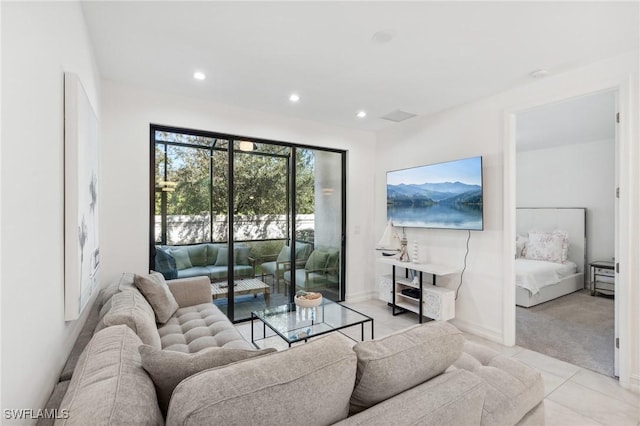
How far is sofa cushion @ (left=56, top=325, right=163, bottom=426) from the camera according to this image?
2.51 feet

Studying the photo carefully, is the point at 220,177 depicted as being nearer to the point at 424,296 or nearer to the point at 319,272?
the point at 319,272

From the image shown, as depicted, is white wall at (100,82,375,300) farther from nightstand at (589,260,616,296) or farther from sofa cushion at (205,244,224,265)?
nightstand at (589,260,616,296)

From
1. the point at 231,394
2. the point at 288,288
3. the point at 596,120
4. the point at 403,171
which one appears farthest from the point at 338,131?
the point at 231,394

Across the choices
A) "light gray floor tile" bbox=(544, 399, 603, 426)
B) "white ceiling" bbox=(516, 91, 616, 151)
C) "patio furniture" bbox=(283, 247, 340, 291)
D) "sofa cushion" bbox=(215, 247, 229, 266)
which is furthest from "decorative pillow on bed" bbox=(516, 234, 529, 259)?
"sofa cushion" bbox=(215, 247, 229, 266)

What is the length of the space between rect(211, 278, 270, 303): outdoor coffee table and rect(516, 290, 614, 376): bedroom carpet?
2.87m

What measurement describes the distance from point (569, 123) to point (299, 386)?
5.12 meters

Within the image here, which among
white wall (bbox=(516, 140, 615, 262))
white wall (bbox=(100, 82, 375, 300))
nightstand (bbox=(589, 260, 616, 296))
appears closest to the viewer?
white wall (bbox=(100, 82, 375, 300))

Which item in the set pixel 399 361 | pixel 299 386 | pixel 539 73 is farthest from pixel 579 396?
pixel 539 73

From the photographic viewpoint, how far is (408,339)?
3.91 ft

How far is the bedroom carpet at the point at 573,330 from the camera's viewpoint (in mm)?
2789

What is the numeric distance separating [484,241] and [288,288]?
2463 millimetres

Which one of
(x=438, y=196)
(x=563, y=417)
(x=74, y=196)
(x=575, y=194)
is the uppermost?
(x=575, y=194)

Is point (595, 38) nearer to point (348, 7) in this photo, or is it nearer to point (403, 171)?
point (348, 7)

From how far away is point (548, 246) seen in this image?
531 centimetres
